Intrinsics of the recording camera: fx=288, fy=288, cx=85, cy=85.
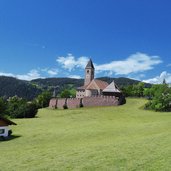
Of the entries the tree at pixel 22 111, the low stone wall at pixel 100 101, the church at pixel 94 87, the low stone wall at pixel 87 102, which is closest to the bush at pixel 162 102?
the low stone wall at pixel 100 101

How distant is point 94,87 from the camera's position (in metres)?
103

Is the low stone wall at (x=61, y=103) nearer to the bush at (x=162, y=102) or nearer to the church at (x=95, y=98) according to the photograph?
the church at (x=95, y=98)

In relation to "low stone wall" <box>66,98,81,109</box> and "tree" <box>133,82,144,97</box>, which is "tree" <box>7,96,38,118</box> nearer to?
"low stone wall" <box>66,98,81,109</box>

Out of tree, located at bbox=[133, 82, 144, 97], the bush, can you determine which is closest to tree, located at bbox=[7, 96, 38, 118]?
the bush

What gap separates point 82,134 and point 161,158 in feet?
61.2

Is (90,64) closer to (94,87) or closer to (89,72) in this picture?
(89,72)

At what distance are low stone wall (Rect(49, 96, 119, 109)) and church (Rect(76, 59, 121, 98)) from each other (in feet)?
28.7

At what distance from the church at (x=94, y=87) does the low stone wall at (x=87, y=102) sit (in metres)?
8.74

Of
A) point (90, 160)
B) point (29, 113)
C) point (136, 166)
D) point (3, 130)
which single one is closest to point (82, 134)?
point (3, 130)

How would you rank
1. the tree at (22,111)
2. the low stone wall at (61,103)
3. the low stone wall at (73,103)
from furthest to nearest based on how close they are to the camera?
the low stone wall at (61,103) < the low stone wall at (73,103) < the tree at (22,111)

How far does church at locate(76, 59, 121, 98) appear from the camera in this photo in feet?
309

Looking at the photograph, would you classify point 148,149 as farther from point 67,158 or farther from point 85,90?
point 85,90

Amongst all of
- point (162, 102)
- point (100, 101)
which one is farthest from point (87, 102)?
point (162, 102)

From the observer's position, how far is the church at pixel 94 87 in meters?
94.3
